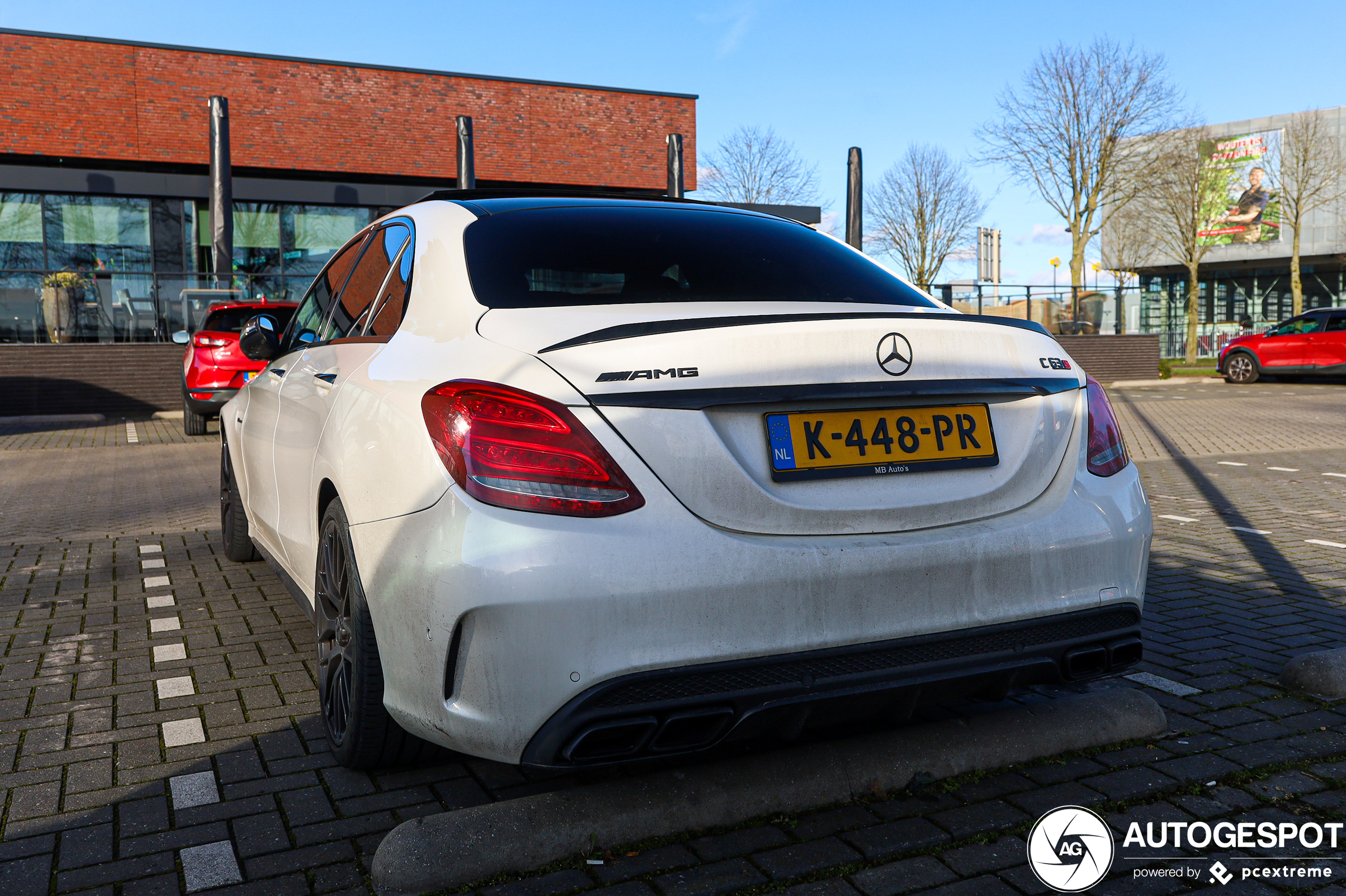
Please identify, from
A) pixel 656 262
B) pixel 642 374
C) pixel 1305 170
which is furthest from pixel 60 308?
pixel 1305 170

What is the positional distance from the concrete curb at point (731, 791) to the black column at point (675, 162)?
2076 cm

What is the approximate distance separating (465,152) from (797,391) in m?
19.6

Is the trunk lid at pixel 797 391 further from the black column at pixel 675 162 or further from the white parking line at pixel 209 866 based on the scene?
the black column at pixel 675 162

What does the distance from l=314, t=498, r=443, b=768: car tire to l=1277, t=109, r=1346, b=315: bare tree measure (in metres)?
41.2

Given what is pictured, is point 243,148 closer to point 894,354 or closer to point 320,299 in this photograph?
point 320,299

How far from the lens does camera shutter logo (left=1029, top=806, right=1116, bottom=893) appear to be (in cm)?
237

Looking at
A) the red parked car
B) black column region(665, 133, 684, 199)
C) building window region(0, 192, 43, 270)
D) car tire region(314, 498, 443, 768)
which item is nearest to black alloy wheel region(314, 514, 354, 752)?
car tire region(314, 498, 443, 768)

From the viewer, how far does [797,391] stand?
2330mm

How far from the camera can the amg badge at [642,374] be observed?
224 cm

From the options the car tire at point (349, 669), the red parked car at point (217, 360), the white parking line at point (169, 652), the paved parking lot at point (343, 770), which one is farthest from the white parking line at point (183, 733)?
→ the red parked car at point (217, 360)

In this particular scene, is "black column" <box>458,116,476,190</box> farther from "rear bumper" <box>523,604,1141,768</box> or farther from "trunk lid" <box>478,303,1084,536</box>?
"rear bumper" <box>523,604,1141,768</box>

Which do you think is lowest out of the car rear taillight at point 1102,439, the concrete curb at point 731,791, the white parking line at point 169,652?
the white parking line at point 169,652

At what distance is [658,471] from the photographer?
2.23 metres

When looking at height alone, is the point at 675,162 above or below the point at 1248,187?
below
